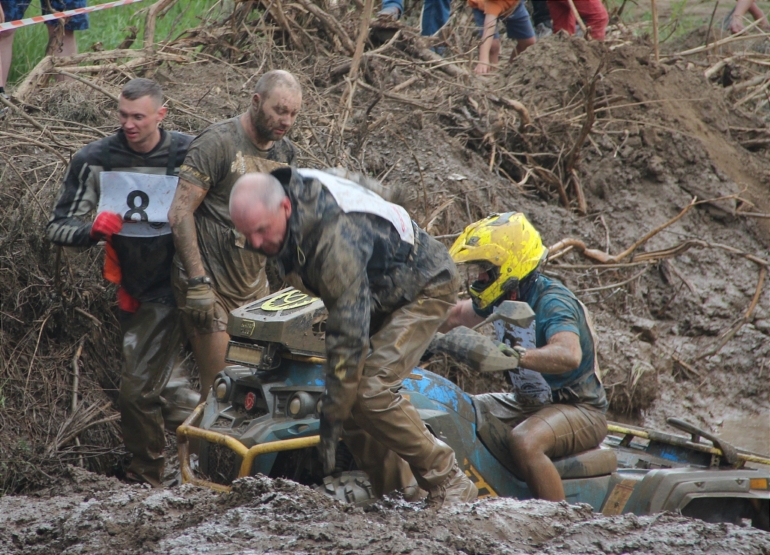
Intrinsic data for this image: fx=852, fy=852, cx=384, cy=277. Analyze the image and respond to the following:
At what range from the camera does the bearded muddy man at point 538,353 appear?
4.18 m

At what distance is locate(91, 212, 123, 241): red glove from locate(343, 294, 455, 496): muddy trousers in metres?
1.66

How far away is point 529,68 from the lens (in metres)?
9.43

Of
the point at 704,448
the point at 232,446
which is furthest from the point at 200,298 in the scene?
the point at 704,448

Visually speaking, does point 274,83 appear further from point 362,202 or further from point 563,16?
point 563,16

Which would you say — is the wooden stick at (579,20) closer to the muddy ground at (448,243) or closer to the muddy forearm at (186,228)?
the muddy ground at (448,243)

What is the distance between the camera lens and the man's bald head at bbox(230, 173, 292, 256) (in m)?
3.39

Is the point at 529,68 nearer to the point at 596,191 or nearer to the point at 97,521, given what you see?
the point at 596,191

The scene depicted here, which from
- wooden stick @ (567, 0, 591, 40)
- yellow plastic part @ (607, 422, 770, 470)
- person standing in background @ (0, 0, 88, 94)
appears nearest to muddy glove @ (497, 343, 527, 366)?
yellow plastic part @ (607, 422, 770, 470)

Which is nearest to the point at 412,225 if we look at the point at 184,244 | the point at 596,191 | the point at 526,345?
A: the point at 526,345

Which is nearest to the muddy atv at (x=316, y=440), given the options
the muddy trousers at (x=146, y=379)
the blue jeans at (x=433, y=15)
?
the muddy trousers at (x=146, y=379)

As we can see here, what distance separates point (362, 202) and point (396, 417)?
3.03ft

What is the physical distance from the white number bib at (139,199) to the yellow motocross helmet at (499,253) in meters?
1.71

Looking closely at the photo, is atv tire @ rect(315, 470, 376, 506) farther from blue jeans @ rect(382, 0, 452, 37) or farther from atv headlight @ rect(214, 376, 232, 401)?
blue jeans @ rect(382, 0, 452, 37)

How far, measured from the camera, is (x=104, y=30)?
397 inches
